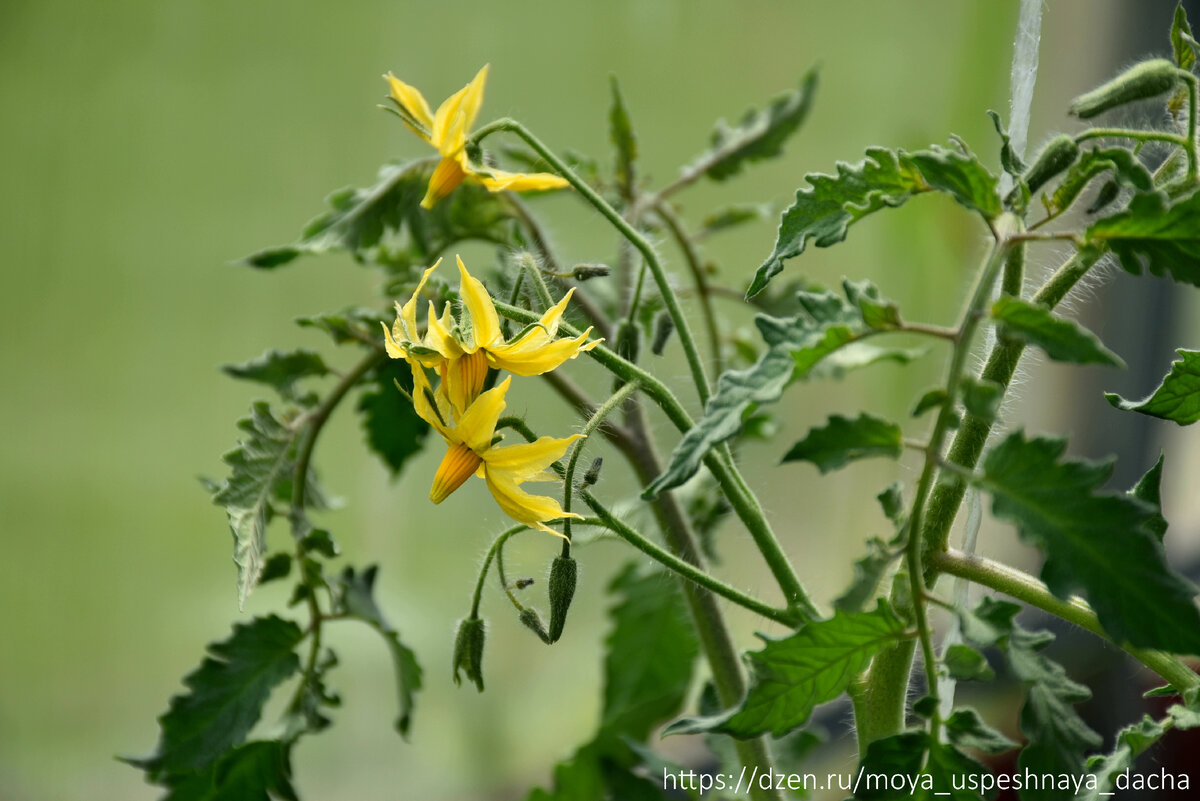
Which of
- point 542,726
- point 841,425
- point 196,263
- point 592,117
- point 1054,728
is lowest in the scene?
point 542,726

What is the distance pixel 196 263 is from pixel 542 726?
626 mm

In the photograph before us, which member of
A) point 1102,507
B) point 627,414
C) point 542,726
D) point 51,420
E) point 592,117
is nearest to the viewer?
point 1102,507

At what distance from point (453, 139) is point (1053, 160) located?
24cm

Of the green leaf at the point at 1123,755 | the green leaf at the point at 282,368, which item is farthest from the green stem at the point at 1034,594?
the green leaf at the point at 282,368

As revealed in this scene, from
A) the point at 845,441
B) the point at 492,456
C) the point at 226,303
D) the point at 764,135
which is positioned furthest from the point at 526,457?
the point at 226,303

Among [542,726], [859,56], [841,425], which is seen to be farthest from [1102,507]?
[859,56]

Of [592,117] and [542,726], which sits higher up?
[592,117]

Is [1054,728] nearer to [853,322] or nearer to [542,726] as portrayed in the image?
[853,322]

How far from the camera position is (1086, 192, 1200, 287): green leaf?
0.29 metres

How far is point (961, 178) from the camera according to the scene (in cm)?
31

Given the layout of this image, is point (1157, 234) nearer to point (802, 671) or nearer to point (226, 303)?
point (802, 671)

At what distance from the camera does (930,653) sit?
33 centimetres

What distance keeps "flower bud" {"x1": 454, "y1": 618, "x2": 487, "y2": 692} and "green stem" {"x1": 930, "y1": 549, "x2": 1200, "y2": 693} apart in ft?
0.64

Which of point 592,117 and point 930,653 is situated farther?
point 592,117
